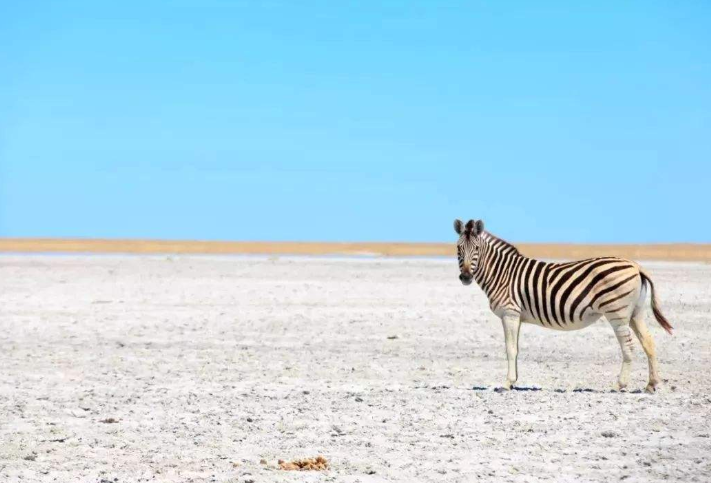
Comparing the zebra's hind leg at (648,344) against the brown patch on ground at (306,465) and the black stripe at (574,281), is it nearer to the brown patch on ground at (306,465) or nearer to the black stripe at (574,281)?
the black stripe at (574,281)

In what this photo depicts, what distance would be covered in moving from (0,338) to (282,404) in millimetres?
7952

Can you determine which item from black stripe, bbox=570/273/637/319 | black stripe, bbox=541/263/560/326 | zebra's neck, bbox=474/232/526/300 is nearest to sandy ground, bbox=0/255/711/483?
black stripe, bbox=541/263/560/326

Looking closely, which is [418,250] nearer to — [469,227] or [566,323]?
[469,227]

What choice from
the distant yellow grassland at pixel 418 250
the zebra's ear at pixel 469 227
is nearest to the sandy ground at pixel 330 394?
the zebra's ear at pixel 469 227

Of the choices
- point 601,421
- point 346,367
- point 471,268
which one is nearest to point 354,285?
point 346,367

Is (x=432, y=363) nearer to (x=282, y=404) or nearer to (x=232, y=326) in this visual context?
(x=282, y=404)

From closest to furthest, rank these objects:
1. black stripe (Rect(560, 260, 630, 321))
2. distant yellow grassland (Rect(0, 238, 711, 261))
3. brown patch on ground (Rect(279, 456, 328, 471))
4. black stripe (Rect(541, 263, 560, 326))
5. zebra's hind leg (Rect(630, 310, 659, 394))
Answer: brown patch on ground (Rect(279, 456, 328, 471)), black stripe (Rect(560, 260, 630, 321)), zebra's hind leg (Rect(630, 310, 659, 394)), black stripe (Rect(541, 263, 560, 326)), distant yellow grassland (Rect(0, 238, 711, 261))

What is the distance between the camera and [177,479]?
7590mm

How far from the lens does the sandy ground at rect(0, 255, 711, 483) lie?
26.4ft

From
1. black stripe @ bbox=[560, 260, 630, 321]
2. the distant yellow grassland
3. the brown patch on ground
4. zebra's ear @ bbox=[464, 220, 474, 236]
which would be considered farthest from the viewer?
the distant yellow grassland

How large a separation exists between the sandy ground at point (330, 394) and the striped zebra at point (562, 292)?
66cm

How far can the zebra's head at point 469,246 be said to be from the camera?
11688mm

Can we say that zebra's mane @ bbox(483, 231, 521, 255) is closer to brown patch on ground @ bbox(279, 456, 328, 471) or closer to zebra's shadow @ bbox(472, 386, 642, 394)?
zebra's shadow @ bbox(472, 386, 642, 394)

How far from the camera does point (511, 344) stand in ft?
37.0
